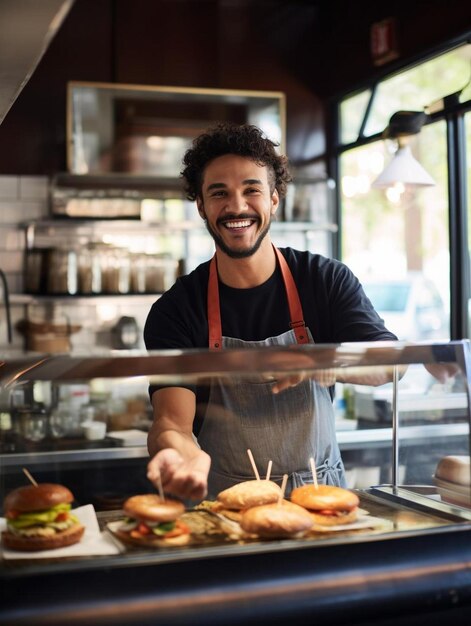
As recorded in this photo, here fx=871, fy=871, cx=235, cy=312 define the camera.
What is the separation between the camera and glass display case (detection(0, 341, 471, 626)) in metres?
1.43

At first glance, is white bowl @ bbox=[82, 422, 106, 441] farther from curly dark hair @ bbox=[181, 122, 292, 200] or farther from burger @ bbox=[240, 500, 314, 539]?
curly dark hair @ bbox=[181, 122, 292, 200]

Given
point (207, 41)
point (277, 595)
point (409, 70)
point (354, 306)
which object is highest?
point (207, 41)

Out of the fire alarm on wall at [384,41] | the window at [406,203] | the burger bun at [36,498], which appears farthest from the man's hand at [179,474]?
the fire alarm on wall at [384,41]

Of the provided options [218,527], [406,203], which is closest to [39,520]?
[218,527]

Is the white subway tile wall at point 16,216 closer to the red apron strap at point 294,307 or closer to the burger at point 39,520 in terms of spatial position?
the red apron strap at point 294,307

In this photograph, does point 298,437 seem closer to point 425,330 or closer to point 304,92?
point 425,330

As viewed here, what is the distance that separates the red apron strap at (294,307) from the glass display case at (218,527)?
1.47 feet

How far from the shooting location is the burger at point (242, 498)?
5.29 feet

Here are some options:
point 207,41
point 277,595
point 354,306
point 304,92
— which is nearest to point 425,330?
point 304,92

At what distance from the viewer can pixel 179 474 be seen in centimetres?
156

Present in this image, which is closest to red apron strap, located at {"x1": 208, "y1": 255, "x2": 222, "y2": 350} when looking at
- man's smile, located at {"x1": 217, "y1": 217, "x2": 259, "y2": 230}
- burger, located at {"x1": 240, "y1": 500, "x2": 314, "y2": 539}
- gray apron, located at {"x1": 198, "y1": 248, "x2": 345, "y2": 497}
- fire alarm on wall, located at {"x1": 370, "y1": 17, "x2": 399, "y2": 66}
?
man's smile, located at {"x1": 217, "y1": 217, "x2": 259, "y2": 230}

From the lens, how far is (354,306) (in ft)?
7.42

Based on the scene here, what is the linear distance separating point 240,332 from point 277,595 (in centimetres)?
86

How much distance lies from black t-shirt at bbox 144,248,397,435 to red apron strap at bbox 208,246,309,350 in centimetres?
2
